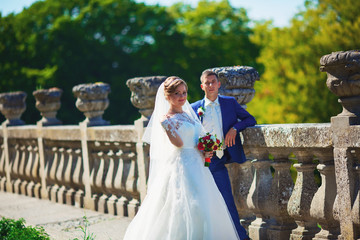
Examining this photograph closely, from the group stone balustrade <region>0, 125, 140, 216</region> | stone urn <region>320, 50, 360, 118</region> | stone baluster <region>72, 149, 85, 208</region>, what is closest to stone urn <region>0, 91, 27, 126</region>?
stone balustrade <region>0, 125, 140, 216</region>

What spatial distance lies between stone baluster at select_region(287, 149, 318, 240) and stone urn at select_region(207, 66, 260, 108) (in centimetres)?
108

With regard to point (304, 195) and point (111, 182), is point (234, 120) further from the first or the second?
point (111, 182)

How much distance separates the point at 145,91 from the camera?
7.26m

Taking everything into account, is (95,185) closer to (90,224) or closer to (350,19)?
(90,224)

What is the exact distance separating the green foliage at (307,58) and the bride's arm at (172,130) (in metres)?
25.5

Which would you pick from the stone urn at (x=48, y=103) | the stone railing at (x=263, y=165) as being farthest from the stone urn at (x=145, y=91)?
the stone urn at (x=48, y=103)

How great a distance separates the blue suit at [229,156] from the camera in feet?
17.9

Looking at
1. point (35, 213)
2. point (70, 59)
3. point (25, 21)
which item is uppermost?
point (25, 21)

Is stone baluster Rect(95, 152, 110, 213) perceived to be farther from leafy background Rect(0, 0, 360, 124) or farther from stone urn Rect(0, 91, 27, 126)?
leafy background Rect(0, 0, 360, 124)

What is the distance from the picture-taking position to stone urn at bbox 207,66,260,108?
5848mm

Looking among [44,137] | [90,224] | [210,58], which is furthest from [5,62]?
[90,224]

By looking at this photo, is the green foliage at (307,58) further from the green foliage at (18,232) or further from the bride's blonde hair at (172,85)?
the bride's blonde hair at (172,85)

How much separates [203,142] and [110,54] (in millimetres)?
35070

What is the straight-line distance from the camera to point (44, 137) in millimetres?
10305
